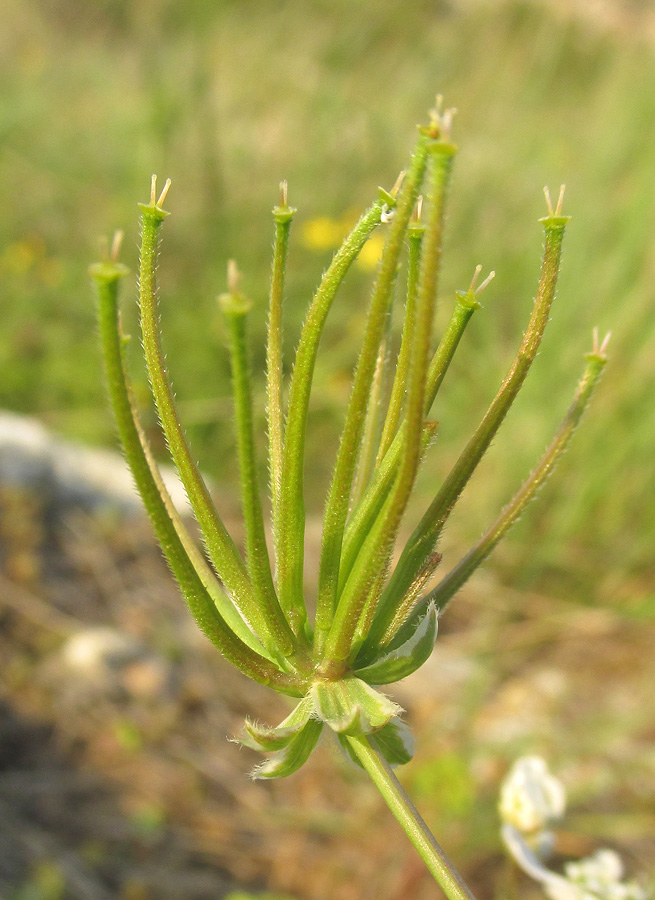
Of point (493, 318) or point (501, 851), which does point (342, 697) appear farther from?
point (493, 318)

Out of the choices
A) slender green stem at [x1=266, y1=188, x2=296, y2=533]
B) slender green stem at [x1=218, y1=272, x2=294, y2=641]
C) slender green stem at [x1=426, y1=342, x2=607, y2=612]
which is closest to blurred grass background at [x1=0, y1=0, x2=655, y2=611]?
slender green stem at [x1=426, y1=342, x2=607, y2=612]

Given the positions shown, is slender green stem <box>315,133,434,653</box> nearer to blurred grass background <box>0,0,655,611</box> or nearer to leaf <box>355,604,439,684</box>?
leaf <box>355,604,439,684</box>

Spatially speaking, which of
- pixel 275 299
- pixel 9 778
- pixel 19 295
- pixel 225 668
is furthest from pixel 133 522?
pixel 275 299

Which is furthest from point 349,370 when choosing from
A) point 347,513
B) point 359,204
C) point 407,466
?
point 407,466

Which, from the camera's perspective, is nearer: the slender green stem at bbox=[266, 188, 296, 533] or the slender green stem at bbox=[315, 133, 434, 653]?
the slender green stem at bbox=[315, 133, 434, 653]

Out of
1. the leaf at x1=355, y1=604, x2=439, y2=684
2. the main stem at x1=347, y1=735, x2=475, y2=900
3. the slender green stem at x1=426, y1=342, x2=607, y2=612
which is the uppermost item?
the slender green stem at x1=426, y1=342, x2=607, y2=612

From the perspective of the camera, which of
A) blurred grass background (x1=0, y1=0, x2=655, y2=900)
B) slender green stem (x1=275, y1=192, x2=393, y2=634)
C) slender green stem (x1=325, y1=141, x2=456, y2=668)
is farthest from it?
blurred grass background (x1=0, y1=0, x2=655, y2=900)

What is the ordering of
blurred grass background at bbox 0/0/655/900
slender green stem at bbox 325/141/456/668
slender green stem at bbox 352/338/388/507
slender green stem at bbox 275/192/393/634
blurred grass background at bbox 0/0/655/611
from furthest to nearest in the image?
1. blurred grass background at bbox 0/0/655/611
2. blurred grass background at bbox 0/0/655/900
3. slender green stem at bbox 352/338/388/507
4. slender green stem at bbox 275/192/393/634
5. slender green stem at bbox 325/141/456/668
